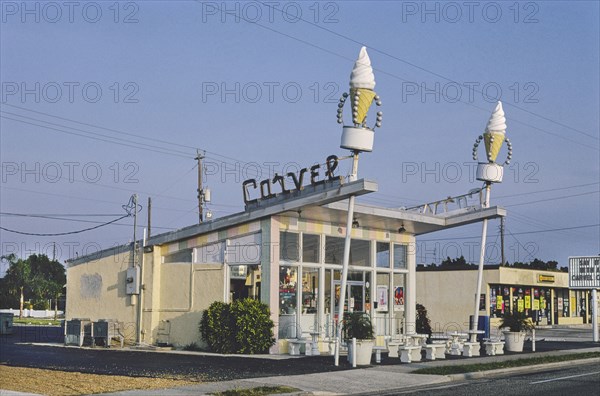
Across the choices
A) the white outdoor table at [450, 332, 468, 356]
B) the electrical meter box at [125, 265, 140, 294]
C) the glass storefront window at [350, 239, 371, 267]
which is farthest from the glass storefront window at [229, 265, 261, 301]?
the white outdoor table at [450, 332, 468, 356]

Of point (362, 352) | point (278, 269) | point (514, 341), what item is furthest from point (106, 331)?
point (514, 341)

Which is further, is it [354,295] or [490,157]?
[490,157]

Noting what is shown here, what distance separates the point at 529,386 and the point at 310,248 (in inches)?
450

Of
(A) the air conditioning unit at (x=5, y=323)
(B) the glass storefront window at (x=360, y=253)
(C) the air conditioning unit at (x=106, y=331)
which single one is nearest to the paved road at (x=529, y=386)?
(B) the glass storefront window at (x=360, y=253)

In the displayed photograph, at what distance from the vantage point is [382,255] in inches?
1166

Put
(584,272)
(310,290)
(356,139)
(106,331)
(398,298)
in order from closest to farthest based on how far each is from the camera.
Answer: (356,139) → (310,290) → (106,331) → (398,298) → (584,272)

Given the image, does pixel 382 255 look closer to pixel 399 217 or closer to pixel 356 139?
pixel 399 217

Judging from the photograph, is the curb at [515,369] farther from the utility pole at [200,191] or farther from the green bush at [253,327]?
the utility pole at [200,191]

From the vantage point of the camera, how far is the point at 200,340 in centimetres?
2677

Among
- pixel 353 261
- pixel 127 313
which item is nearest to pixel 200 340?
Answer: pixel 127 313

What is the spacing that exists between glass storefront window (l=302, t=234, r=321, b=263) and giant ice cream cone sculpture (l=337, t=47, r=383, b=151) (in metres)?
5.47

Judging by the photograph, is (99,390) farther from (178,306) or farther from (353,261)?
(353,261)

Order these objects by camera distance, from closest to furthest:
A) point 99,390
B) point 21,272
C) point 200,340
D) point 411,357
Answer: point 99,390 < point 411,357 < point 200,340 < point 21,272

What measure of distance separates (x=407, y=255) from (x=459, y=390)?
14.5 metres
